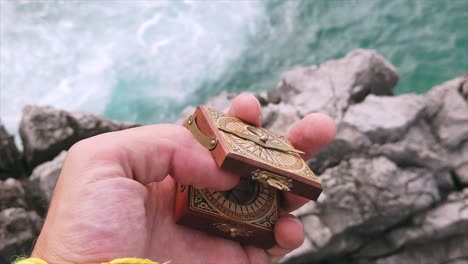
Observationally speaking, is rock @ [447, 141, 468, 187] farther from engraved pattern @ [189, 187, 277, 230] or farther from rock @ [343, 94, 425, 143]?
engraved pattern @ [189, 187, 277, 230]

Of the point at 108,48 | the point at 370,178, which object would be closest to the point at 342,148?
the point at 370,178

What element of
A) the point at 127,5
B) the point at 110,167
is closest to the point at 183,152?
the point at 110,167

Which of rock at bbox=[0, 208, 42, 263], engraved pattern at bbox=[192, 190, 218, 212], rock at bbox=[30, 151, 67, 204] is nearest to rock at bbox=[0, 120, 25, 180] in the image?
rock at bbox=[30, 151, 67, 204]

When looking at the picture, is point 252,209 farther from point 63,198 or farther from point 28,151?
point 28,151

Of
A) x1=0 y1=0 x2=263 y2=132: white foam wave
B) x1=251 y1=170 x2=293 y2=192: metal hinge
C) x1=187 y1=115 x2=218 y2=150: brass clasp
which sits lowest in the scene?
x1=0 y1=0 x2=263 y2=132: white foam wave

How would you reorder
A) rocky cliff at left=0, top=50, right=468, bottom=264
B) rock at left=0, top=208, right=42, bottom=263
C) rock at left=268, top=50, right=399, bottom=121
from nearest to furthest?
rock at left=0, top=208, right=42, bottom=263 → rocky cliff at left=0, top=50, right=468, bottom=264 → rock at left=268, top=50, right=399, bottom=121

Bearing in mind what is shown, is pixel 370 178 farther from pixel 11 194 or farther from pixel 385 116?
pixel 11 194
